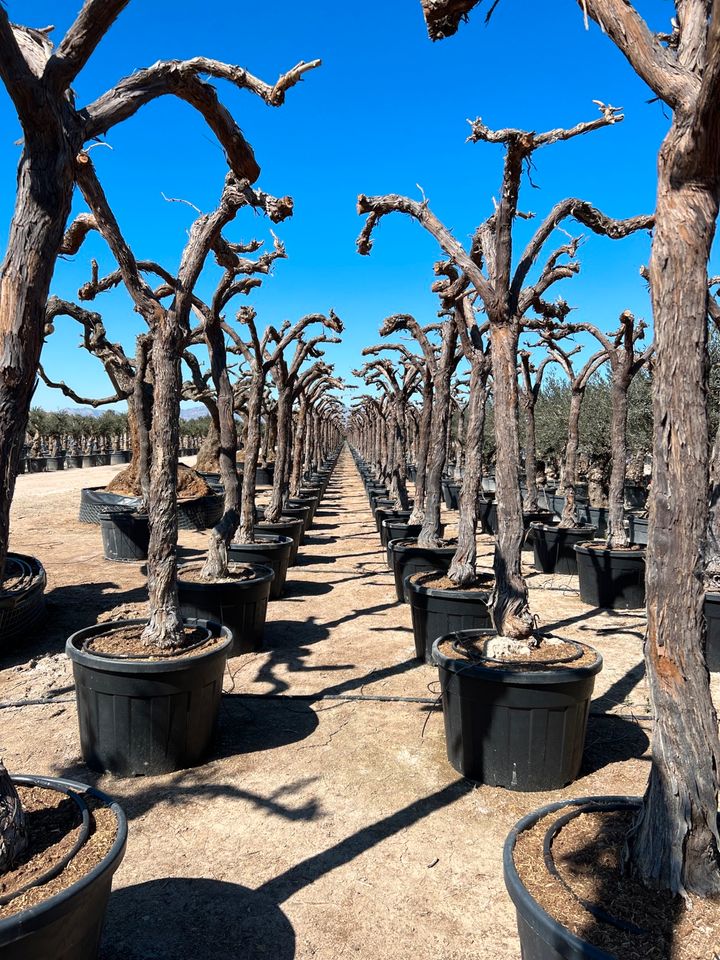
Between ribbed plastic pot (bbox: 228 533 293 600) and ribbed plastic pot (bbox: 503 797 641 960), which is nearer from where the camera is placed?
ribbed plastic pot (bbox: 503 797 641 960)

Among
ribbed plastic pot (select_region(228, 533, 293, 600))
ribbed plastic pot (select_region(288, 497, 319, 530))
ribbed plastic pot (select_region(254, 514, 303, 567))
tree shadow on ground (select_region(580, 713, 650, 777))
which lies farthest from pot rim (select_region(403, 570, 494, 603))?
ribbed plastic pot (select_region(288, 497, 319, 530))

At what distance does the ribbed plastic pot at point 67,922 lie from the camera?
197 centimetres

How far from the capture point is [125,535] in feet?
38.4

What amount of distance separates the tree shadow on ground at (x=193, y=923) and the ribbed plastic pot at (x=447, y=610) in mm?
3344

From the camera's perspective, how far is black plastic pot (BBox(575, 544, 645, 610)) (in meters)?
8.88

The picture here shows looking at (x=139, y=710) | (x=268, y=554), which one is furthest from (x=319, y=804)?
(x=268, y=554)

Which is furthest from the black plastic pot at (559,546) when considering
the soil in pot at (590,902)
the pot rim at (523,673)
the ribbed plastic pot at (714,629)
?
the soil in pot at (590,902)

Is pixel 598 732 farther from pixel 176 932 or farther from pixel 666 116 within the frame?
pixel 666 116

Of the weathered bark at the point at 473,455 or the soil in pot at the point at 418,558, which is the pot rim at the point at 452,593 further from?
the soil in pot at the point at 418,558

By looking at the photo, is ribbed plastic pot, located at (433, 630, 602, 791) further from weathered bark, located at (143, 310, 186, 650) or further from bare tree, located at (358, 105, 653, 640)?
weathered bark, located at (143, 310, 186, 650)

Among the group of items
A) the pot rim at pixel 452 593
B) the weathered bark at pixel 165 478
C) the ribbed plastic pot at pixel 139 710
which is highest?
the weathered bark at pixel 165 478

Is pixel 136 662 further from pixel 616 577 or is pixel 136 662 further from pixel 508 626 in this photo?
pixel 616 577

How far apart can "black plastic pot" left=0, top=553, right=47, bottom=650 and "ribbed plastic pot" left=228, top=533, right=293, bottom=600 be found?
7.68 feet

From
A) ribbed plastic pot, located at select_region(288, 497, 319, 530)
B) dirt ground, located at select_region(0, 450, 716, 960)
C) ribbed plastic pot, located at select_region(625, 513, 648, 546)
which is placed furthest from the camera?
ribbed plastic pot, located at select_region(288, 497, 319, 530)
